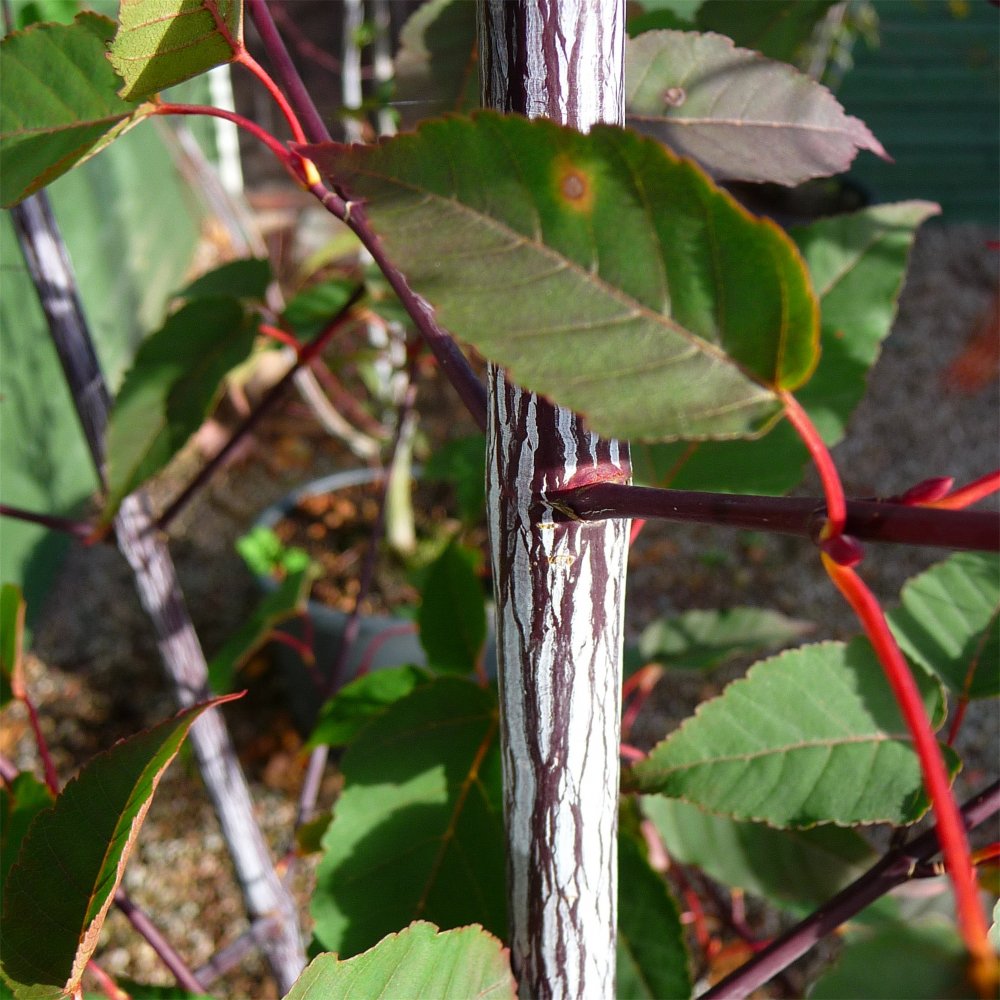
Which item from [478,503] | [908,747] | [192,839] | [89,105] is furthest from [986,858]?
[192,839]

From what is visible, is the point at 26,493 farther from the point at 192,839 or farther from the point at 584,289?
the point at 584,289

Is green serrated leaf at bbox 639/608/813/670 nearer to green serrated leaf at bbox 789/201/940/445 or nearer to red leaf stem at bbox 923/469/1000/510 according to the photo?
green serrated leaf at bbox 789/201/940/445

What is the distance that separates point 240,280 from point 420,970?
0.42m

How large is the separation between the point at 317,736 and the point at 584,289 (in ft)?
1.40

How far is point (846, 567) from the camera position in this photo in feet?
0.51

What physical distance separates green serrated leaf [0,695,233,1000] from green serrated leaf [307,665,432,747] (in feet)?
0.88

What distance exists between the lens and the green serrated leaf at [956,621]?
36 cm

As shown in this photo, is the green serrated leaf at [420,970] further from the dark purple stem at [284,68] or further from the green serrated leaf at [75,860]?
the dark purple stem at [284,68]

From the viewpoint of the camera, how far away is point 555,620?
0.77 feet

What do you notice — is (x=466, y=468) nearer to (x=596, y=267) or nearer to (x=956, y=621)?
(x=956, y=621)

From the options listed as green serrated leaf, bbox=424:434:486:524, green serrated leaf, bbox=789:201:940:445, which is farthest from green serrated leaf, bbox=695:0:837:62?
green serrated leaf, bbox=424:434:486:524

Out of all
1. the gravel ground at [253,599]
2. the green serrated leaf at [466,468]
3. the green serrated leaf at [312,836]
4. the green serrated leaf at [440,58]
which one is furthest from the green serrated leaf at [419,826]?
the green serrated leaf at [466,468]

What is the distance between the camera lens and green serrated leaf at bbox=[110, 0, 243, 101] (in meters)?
0.20

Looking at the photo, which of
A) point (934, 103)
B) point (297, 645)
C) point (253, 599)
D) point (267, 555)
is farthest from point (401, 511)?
point (934, 103)
